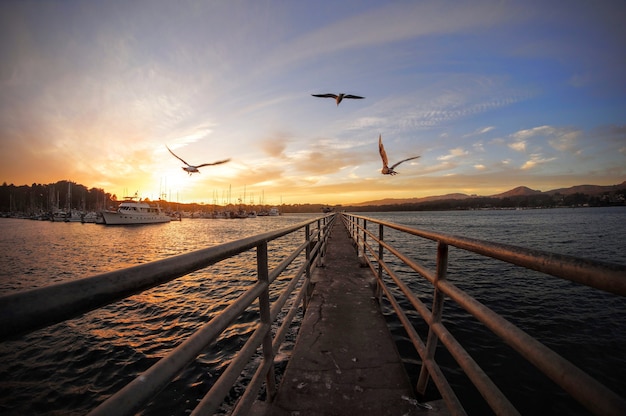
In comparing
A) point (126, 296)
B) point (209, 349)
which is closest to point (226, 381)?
point (126, 296)

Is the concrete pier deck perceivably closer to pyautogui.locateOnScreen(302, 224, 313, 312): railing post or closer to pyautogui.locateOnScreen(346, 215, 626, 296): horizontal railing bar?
pyautogui.locateOnScreen(302, 224, 313, 312): railing post

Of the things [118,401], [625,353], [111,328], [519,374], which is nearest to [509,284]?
[625,353]

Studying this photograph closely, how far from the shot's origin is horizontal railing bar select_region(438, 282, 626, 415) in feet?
2.34

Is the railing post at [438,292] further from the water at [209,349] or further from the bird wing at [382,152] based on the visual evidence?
the bird wing at [382,152]

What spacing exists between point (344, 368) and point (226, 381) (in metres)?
1.48

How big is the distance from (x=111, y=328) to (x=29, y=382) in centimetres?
203

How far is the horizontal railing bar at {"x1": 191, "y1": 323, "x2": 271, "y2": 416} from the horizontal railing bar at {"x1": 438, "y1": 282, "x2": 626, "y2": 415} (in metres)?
1.23

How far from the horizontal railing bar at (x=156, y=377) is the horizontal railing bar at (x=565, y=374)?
1.17 metres

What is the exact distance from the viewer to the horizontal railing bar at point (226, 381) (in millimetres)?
1194

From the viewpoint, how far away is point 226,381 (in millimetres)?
1390

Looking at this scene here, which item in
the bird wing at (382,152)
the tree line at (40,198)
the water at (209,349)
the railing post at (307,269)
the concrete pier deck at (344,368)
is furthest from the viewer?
the tree line at (40,198)

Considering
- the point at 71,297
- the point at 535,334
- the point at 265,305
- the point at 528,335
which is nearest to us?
the point at 71,297

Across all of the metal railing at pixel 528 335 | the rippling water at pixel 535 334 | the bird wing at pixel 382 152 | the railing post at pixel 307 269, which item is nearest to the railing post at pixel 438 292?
the metal railing at pixel 528 335

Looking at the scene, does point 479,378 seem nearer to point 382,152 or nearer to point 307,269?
point 307,269
